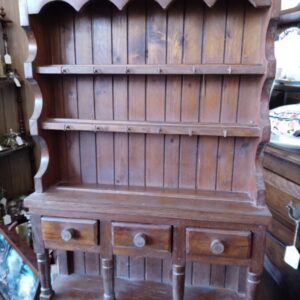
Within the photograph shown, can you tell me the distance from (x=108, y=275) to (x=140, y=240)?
0.23 meters

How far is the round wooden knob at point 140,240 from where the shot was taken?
115cm

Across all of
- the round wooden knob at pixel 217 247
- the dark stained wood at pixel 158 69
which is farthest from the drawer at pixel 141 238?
the dark stained wood at pixel 158 69


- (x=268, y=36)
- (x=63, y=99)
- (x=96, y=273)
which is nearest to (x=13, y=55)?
(x=63, y=99)

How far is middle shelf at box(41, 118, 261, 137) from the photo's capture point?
1.12 meters

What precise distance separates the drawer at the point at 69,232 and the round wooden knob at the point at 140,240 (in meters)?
0.16

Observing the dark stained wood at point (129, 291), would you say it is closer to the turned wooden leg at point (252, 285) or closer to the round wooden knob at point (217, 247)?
the turned wooden leg at point (252, 285)

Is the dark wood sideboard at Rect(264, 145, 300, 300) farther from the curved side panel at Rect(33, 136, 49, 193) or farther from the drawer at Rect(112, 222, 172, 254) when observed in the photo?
the curved side panel at Rect(33, 136, 49, 193)

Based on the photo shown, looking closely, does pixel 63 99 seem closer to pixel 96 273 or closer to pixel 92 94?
pixel 92 94

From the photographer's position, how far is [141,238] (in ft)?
3.76

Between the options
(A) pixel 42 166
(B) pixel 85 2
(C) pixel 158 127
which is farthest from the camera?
(A) pixel 42 166

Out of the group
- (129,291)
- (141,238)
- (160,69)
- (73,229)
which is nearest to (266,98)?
(160,69)

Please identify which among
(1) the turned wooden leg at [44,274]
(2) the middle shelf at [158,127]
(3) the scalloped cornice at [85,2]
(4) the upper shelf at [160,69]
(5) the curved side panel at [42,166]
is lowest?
(1) the turned wooden leg at [44,274]

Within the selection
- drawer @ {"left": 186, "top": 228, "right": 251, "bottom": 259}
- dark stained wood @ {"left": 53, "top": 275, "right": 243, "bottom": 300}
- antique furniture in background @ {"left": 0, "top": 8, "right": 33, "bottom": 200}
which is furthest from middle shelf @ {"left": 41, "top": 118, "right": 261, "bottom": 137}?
antique furniture in background @ {"left": 0, "top": 8, "right": 33, "bottom": 200}

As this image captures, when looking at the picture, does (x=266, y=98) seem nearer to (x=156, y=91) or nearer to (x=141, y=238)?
(x=156, y=91)
